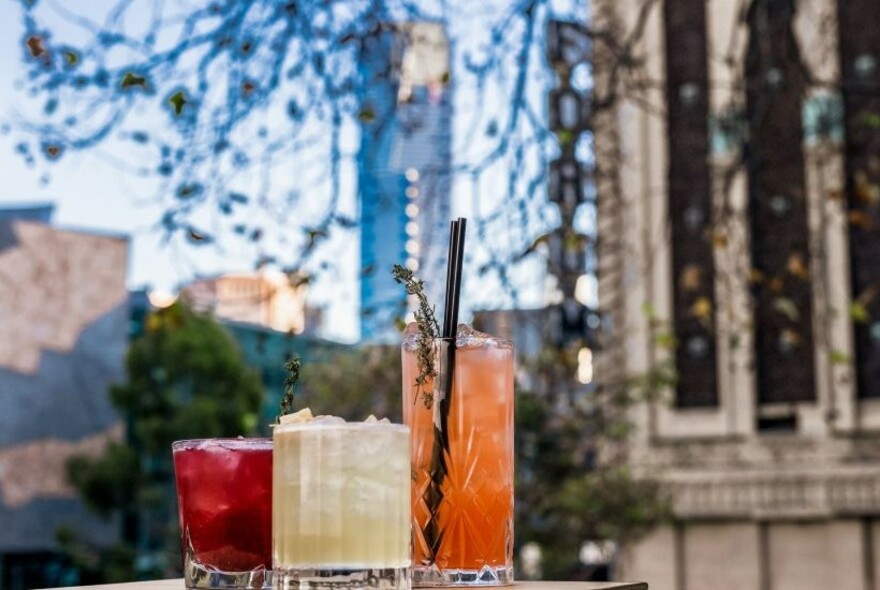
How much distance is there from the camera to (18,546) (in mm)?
31734

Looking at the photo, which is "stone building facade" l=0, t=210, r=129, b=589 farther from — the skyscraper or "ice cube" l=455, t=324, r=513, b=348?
"ice cube" l=455, t=324, r=513, b=348

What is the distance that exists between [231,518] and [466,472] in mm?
264

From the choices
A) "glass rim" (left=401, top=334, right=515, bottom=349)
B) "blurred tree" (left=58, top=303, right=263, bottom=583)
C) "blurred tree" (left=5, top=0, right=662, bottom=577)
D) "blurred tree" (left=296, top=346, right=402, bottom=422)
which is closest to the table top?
"glass rim" (left=401, top=334, right=515, bottom=349)

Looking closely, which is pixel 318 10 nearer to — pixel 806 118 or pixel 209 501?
pixel 209 501

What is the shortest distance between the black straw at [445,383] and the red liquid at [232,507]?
18 centimetres

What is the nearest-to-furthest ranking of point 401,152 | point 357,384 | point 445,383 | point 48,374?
point 445,383
point 401,152
point 357,384
point 48,374

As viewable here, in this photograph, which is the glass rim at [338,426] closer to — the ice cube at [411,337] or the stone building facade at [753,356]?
the ice cube at [411,337]

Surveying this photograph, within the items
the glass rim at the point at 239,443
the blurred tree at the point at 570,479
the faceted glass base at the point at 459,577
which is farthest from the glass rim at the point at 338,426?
the blurred tree at the point at 570,479

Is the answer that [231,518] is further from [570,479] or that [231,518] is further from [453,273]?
[570,479]

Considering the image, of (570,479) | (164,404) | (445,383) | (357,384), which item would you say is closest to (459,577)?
(445,383)

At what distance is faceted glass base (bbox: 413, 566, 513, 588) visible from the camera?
62.0 inches

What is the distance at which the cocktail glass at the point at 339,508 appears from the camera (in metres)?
1.37

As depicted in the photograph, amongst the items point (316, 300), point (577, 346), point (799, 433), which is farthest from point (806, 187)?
point (316, 300)

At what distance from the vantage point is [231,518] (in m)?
1.54
